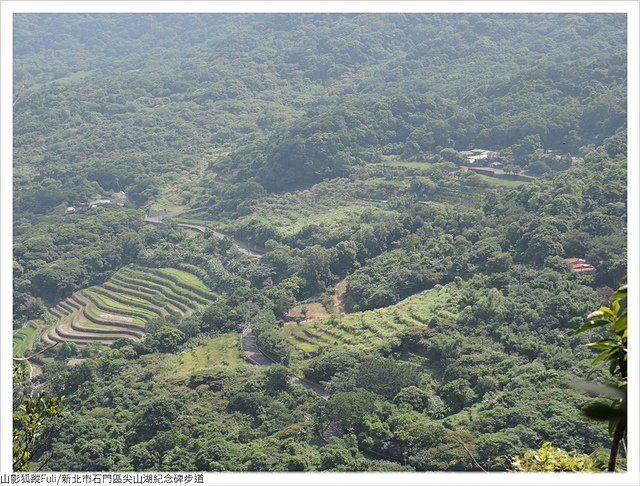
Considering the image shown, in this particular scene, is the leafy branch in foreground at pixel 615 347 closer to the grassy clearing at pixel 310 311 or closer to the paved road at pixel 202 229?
the grassy clearing at pixel 310 311

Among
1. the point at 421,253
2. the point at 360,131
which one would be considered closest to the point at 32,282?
the point at 421,253

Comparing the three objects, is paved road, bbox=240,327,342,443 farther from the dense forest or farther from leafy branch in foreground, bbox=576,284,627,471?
leafy branch in foreground, bbox=576,284,627,471

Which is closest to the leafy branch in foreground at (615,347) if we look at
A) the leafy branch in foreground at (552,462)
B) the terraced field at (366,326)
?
the leafy branch in foreground at (552,462)

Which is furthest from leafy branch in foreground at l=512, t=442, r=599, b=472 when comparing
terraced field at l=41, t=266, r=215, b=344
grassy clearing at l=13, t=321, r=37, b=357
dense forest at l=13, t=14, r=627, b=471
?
grassy clearing at l=13, t=321, r=37, b=357

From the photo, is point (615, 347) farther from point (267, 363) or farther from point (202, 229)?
point (202, 229)

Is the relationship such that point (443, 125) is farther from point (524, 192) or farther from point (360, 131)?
point (524, 192)

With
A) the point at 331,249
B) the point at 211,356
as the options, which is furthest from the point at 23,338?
the point at 331,249
